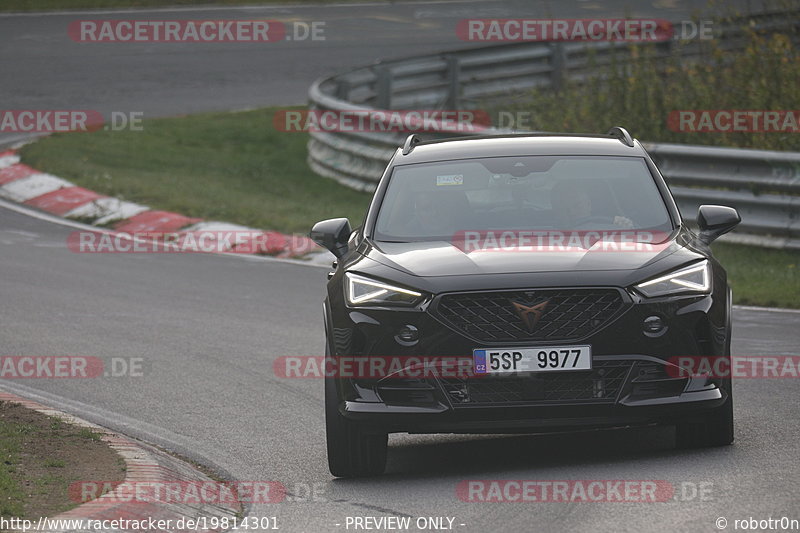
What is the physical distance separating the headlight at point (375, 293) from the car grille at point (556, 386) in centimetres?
45

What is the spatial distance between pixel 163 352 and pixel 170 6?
24646 mm

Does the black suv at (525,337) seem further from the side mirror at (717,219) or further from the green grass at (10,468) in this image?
the green grass at (10,468)

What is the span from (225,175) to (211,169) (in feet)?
1.52

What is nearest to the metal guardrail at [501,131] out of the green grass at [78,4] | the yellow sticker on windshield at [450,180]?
the yellow sticker on windshield at [450,180]

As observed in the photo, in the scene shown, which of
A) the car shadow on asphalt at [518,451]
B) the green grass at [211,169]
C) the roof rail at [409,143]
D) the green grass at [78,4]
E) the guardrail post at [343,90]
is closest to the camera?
the car shadow on asphalt at [518,451]

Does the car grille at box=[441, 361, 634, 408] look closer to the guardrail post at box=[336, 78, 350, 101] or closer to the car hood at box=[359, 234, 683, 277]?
the car hood at box=[359, 234, 683, 277]

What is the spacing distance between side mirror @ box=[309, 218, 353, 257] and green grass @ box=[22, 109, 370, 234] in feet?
27.7

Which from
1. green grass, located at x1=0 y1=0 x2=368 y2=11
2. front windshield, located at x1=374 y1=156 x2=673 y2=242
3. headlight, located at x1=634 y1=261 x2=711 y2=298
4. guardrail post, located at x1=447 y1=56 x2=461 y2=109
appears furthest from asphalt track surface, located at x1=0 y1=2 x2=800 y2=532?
green grass, located at x1=0 y1=0 x2=368 y2=11

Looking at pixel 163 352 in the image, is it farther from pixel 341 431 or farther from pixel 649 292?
pixel 649 292

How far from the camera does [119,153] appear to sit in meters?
22.1

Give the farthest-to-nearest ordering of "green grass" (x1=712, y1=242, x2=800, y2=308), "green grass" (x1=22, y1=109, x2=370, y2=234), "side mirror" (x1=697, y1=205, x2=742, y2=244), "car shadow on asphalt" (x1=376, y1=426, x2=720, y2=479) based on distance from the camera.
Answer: "green grass" (x1=22, y1=109, x2=370, y2=234)
"green grass" (x1=712, y1=242, x2=800, y2=308)
"side mirror" (x1=697, y1=205, x2=742, y2=244)
"car shadow on asphalt" (x1=376, y1=426, x2=720, y2=479)

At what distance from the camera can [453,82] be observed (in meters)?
23.9

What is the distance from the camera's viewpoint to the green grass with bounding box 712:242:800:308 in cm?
1295

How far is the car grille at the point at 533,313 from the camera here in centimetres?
716
